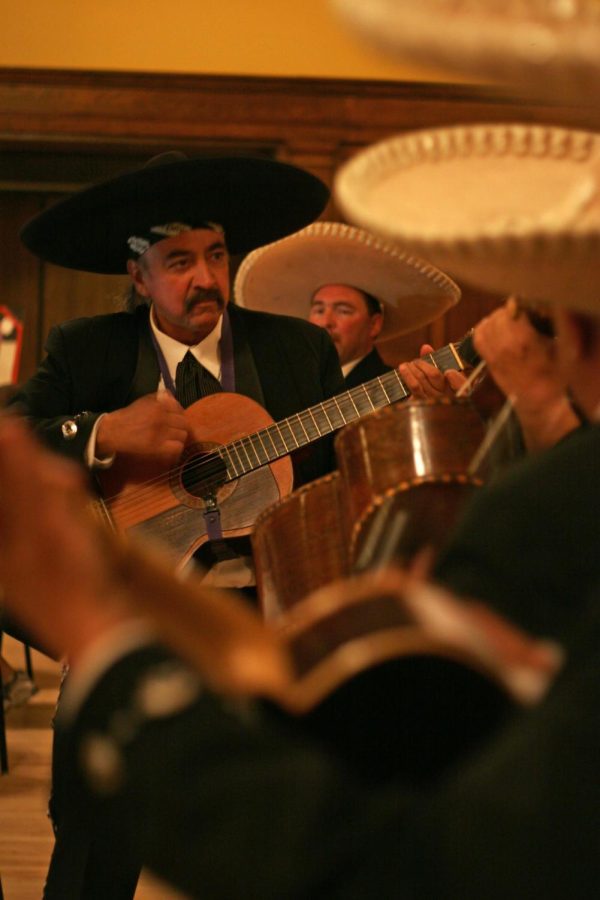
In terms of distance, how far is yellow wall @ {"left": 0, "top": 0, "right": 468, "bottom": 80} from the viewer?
6.48m

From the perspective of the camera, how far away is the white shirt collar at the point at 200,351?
112 inches

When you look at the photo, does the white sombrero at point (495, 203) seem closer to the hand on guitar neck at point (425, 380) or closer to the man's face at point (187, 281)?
the hand on guitar neck at point (425, 380)

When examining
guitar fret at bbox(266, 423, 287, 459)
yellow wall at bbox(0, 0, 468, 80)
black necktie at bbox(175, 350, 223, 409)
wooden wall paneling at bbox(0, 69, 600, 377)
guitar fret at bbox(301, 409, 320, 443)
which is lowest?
guitar fret at bbox(266, 423, 287, 459)

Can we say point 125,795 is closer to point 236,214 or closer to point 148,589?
point 148,589

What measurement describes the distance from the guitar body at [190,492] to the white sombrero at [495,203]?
1424 millimetres

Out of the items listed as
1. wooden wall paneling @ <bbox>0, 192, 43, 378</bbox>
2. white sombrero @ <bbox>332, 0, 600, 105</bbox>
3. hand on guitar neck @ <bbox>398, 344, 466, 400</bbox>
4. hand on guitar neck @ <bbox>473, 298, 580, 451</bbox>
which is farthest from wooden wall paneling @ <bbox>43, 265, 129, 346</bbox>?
white sombrero @ <bbox>332, 0, 600, 105</bbox>

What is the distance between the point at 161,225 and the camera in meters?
2.96

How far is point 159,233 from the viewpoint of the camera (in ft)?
9.73

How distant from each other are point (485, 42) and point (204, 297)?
1.95 meters

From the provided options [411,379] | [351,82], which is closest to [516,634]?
[411,379]

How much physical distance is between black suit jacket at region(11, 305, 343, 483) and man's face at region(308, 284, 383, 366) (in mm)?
1059

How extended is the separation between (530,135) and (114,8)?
5.69 meters

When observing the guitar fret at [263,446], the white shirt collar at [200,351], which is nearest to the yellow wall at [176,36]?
the white shirt collar at [200,351]

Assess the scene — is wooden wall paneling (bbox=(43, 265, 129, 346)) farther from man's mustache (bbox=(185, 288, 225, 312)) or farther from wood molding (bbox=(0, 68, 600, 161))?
man's mustache (bbox=(185, 288, 225, 312))
